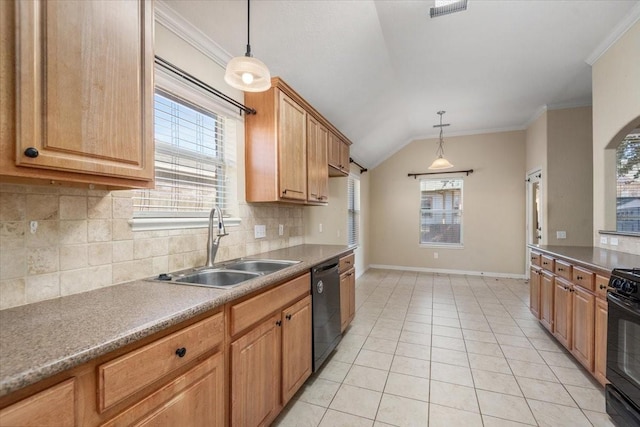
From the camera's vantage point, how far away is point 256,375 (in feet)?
5.01

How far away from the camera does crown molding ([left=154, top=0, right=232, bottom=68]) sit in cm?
174

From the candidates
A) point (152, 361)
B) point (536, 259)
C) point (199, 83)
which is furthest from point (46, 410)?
point (536, 259)

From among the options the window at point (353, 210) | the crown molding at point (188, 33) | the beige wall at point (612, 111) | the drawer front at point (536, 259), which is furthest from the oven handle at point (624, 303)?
the window at point (353, 210)

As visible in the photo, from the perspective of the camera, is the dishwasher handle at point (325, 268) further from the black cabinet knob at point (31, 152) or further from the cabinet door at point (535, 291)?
the cabinet door at point (535, 291)

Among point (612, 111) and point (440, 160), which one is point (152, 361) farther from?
point (440, 160)

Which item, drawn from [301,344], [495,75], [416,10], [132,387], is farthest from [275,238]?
[495,75]

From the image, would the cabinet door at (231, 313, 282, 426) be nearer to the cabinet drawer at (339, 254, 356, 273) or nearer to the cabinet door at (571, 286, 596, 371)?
the cabinet drawer at (339, 254, 356, 273)

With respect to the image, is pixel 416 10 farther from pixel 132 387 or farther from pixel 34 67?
pixel 132 387

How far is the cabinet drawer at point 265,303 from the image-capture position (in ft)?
4.56

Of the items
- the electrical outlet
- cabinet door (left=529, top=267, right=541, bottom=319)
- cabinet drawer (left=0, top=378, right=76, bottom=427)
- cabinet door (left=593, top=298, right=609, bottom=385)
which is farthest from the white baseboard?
cabinet drawer (left=0, top=378, right=76, bottom=427)

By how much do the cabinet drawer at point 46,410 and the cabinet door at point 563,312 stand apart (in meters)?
3.28

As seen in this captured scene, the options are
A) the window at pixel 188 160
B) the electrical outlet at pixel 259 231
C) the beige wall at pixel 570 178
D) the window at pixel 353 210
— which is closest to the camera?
the window at pixel 188 160

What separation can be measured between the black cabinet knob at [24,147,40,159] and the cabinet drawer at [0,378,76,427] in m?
0.68

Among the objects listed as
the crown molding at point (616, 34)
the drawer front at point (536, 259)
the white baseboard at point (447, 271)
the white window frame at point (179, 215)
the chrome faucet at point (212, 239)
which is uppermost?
the crown molding at point (616, 34)
